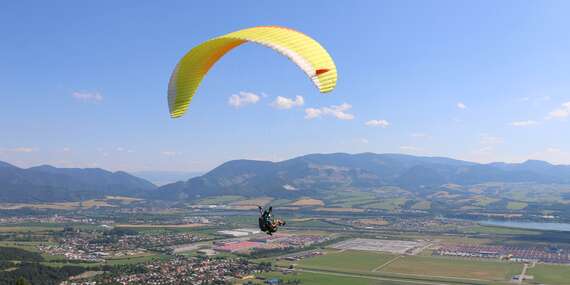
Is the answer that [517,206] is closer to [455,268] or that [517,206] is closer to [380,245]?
[380,245]

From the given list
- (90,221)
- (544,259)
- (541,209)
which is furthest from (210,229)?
(541,209)

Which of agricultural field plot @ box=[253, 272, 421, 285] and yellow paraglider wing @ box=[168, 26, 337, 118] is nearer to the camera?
yellow paraglider wing @ box=[168, 26, 337, 118]

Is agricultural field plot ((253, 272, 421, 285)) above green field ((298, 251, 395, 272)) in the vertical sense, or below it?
below

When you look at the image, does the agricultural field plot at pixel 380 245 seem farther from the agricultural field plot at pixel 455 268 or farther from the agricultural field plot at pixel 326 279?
the agricultural field plot at pixel 326 279

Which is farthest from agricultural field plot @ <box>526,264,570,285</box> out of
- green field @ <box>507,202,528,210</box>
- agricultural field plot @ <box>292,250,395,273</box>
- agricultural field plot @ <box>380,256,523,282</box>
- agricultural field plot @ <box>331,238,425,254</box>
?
green field @ <box>507,202,528,210</box>

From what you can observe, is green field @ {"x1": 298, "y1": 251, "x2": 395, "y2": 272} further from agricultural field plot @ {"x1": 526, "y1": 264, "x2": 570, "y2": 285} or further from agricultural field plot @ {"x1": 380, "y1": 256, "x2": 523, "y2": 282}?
agricultural field plot @ {"x1": 526, "y1": 264, "x2": 570, "y2": 285}

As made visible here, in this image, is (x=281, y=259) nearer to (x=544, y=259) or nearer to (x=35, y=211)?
(x=544, y=259)

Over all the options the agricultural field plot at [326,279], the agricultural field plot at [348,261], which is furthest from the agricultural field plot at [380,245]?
the agricultural field plot at [326,279]
